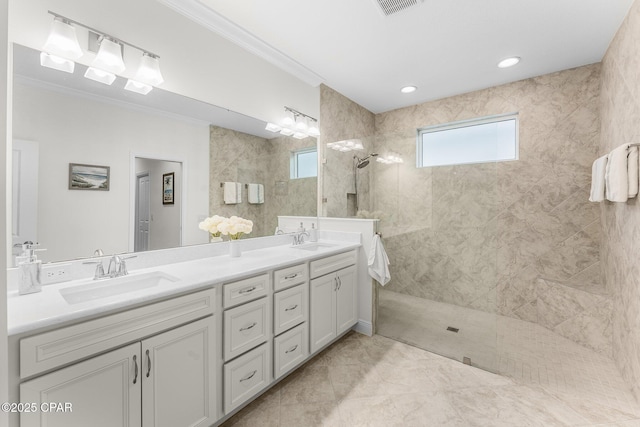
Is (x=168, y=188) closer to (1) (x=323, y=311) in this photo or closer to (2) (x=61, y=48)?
(2) (x=61, y=48)

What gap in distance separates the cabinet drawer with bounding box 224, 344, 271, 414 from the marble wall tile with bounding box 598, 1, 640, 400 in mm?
2341

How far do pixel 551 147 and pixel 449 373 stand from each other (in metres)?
2.40

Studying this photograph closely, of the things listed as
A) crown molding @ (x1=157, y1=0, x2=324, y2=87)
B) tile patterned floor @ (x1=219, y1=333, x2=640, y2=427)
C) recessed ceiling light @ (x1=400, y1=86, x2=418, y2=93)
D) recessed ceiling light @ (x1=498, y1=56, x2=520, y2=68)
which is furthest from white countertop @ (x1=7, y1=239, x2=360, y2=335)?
recessed ceiling light @ (x1=498, y1=56, x2=520, y2=68)

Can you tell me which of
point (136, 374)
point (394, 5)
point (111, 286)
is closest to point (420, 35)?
point (394, 5)

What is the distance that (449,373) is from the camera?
209 cm

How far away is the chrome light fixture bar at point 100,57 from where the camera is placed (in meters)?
1.37

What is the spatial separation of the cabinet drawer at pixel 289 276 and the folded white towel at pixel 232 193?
0.75 metres

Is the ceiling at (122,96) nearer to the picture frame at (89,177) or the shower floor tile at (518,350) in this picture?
the picture frame at (89,177)

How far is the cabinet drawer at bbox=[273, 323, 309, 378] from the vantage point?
71.3 inches

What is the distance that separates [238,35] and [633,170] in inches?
114

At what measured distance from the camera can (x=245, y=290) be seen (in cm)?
161

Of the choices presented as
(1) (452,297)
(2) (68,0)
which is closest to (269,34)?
(2) (68,0)

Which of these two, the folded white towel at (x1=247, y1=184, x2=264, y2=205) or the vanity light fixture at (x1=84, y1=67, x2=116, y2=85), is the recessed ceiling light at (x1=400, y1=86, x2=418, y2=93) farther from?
the vanity light fixture at (x1=84, y1=67, x2=116, y2=85)

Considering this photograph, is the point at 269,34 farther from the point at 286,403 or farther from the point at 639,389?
the point at 639,389
